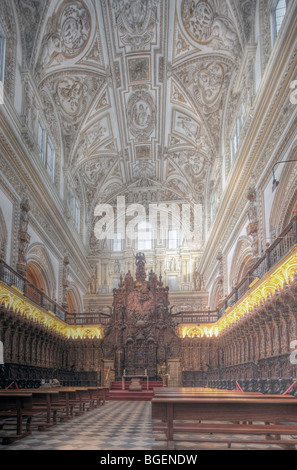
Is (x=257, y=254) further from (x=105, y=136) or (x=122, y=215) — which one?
(x=122, y=215)

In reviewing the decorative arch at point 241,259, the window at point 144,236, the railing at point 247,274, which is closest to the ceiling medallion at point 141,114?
the window at point 144,236

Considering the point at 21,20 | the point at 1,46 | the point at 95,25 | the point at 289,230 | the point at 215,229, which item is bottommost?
the point at 289,230

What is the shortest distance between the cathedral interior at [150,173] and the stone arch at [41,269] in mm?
112

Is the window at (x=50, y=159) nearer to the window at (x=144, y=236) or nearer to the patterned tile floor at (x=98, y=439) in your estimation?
the window at (x=144, y=236)

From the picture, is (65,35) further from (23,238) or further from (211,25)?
(23,238)

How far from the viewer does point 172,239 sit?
114ft

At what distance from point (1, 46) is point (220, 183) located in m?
13.3

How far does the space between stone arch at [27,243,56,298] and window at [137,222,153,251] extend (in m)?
12.3

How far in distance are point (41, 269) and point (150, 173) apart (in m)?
13.5

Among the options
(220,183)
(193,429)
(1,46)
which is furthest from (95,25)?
(193,429)

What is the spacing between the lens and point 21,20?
17.7m

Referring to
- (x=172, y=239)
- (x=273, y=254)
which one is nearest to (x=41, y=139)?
(x=273, y=254)

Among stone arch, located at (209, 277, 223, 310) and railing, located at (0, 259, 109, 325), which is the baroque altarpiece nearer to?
railing, located at (0, 259, 109, 325)
